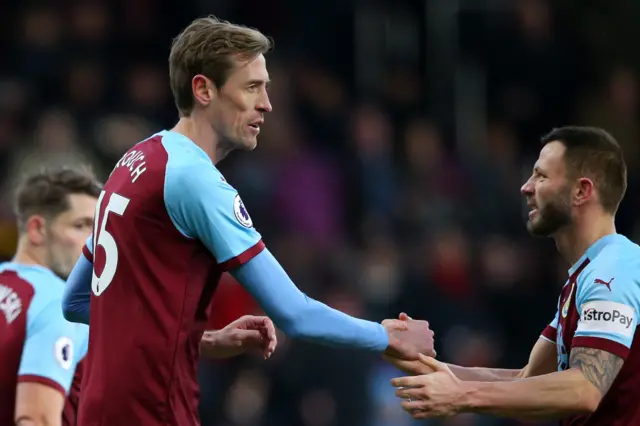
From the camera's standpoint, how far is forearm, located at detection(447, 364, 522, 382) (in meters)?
5.02

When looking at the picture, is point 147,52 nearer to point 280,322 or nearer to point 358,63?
point 358,63

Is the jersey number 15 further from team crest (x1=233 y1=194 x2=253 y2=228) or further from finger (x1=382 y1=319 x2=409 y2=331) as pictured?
finger (x1=382 y1=319 x2=409 y2=331)

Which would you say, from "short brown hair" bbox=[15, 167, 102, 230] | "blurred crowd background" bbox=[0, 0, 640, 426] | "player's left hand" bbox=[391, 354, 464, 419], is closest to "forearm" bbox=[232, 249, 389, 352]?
"player's left hand" bbox=[391, 354, 464, 419]

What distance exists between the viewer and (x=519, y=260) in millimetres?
10164

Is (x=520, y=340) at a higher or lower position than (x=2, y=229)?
lower

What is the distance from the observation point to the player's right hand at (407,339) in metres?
4.29

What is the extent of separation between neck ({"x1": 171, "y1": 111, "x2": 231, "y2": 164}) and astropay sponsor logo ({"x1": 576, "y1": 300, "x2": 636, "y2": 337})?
1525 mm

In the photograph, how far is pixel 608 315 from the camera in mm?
4309

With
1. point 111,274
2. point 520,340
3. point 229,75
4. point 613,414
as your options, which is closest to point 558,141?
point 613,414

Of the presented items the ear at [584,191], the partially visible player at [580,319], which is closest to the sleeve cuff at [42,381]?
the partially visible player at [580,319]

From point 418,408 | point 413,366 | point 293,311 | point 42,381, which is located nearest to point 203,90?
point 293,311

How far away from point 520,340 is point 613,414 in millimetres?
5304

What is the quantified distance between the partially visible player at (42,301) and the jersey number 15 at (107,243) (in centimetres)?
92

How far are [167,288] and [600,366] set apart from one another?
64.7 inches
